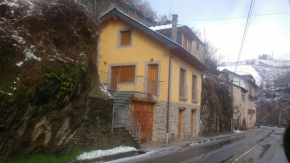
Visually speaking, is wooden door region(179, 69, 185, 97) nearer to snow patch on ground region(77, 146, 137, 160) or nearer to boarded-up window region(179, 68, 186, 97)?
boarded-up window region(179, 68, 186, 97)

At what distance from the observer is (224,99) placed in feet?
105

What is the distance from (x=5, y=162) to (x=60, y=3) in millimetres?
5772

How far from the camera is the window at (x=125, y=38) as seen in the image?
2006cm

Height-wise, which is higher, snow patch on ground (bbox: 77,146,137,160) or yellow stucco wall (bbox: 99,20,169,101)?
yellow stucco wall (bbox: 99,20,169,101)

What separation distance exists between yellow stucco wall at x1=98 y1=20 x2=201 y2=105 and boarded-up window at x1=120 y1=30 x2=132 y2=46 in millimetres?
371

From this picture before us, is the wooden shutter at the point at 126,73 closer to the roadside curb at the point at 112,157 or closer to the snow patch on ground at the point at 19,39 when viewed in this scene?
the roadside curb at the point at 112,157

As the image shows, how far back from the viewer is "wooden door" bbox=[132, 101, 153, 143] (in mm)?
16281

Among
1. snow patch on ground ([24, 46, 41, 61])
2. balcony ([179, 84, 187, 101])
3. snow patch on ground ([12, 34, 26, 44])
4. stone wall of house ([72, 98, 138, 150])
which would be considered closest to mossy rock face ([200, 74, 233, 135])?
balcony ([179, 84, 187, 101])

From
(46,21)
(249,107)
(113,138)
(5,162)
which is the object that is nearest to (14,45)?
(46,21)

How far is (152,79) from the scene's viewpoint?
18625 mm

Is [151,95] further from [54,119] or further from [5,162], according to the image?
[5,162]

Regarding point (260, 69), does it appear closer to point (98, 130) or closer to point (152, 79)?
point (152, 79)

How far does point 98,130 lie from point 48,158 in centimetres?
286

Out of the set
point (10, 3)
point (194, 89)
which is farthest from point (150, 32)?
point (10, 3)
